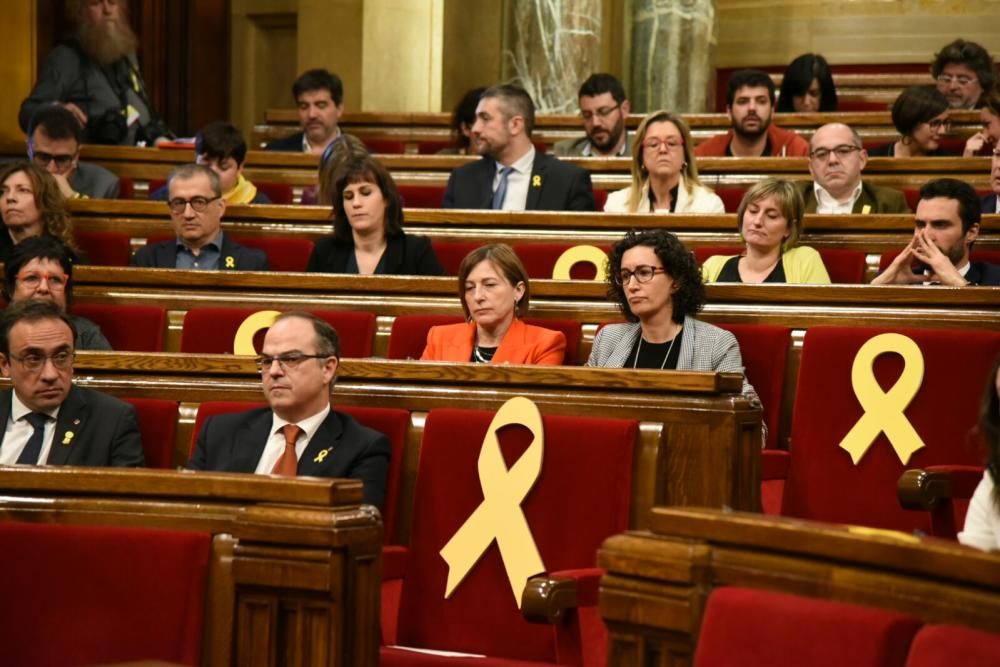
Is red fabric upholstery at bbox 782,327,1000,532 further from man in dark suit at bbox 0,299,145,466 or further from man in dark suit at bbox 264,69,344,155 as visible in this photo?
man in dark suit at bbox 264,69,344,155

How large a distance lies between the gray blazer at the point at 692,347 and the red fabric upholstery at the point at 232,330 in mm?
530

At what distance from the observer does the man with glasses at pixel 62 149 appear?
17.4 ft

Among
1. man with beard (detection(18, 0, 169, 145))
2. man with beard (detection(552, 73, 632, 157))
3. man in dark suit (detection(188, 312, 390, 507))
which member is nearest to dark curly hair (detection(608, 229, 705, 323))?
Result: man in dark suit (detection(188, 312, 390, 507))

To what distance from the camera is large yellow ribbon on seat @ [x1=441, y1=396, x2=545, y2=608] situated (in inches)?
98.4

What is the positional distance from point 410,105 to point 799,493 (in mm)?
5505

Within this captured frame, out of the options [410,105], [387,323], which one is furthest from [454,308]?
[410,105]

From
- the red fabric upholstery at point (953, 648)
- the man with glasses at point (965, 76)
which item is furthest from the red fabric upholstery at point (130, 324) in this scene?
the man with glasses at point (965, 76)

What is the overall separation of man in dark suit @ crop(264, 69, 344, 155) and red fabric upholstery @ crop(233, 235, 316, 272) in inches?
64.7

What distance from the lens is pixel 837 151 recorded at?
452 cm

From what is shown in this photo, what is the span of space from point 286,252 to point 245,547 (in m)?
2.59

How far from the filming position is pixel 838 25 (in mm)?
9195

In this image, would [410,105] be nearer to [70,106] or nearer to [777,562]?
[70,106]

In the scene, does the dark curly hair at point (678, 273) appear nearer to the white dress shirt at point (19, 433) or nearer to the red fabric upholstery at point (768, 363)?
the red fabric upholstery at point (768, 363)

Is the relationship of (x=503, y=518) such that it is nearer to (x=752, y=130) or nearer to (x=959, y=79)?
(x=752, y=130)
